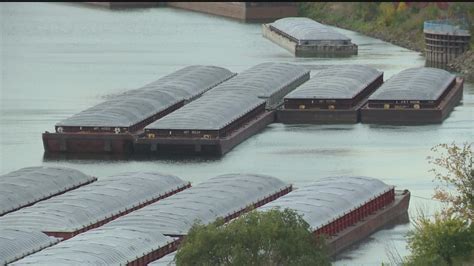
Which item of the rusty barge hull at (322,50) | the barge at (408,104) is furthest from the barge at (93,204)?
the rusty barge hull at (322,50)

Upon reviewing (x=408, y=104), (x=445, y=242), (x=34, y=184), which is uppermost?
(x=445, y=242)

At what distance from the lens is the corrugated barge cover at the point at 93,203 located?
3884 centimetres

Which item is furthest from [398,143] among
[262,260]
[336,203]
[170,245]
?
[262,260]

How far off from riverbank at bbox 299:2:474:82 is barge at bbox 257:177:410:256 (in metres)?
37.7

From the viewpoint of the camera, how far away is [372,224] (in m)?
41.8

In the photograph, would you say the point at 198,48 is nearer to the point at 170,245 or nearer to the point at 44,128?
the point at 44,128

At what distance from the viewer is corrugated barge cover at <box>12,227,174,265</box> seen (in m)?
34.3

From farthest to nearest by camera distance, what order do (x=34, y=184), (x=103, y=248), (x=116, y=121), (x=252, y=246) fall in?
1. (x=116, y=121)
2. (x=34, y=184)
3. (x=103, y=248)
4. (x=252, y=246)

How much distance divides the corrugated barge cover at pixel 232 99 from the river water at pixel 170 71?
3.57 feet

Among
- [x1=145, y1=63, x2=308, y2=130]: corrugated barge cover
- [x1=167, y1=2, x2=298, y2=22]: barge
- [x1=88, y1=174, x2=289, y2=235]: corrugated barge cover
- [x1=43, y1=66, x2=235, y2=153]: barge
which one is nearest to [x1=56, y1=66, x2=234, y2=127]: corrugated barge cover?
[x1=43, y1=66, x2=235, y2=153]: barge

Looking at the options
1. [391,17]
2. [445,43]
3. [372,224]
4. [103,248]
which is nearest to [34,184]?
[372,224]

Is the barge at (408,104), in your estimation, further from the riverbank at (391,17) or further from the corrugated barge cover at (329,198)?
the riverbank at (391,17)

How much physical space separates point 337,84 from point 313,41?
23.6 meters

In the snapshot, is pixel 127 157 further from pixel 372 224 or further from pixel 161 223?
pixel 161 223
